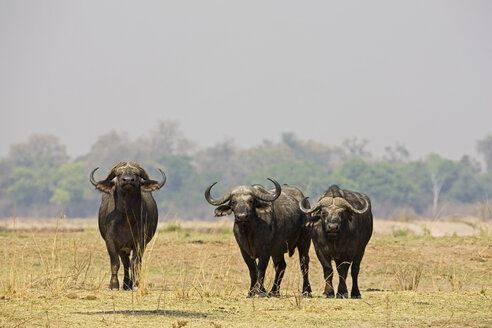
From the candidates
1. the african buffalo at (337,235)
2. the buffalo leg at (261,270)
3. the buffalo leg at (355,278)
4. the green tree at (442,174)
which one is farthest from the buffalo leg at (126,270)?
the green tree at (442,174)

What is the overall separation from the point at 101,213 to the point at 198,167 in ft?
356

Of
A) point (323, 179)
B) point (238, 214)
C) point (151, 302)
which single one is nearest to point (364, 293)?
point (238, 214)

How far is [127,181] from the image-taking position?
12633mm

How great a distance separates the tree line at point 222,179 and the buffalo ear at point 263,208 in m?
76.3

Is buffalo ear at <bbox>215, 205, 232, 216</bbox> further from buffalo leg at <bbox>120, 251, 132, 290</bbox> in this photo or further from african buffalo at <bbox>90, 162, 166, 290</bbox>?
buffalo leg at <bbox>120, 251, 132, 290</bbox>

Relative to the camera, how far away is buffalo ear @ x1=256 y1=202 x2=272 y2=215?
12.5m

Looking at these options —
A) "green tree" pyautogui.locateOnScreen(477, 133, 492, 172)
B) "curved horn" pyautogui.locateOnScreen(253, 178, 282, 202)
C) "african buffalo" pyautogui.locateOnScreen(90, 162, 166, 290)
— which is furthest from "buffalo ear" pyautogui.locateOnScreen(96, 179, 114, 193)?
"green tree" pyautogui.locateOnScreen(477, 133, 492, 172)

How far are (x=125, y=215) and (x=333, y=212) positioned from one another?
3.05 meters

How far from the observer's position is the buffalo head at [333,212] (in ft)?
39.4

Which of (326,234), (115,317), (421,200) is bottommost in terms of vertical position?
(115,317)

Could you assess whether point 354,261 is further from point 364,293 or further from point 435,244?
point 435,244

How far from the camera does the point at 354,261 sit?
1284 cm

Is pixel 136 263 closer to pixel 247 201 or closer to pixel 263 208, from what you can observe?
pixel 247 201

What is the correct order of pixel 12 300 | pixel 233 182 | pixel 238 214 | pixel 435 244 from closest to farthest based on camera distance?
pixel 12 300 → pixel 238 214 → pixel 435 244 → pixel 233 182
